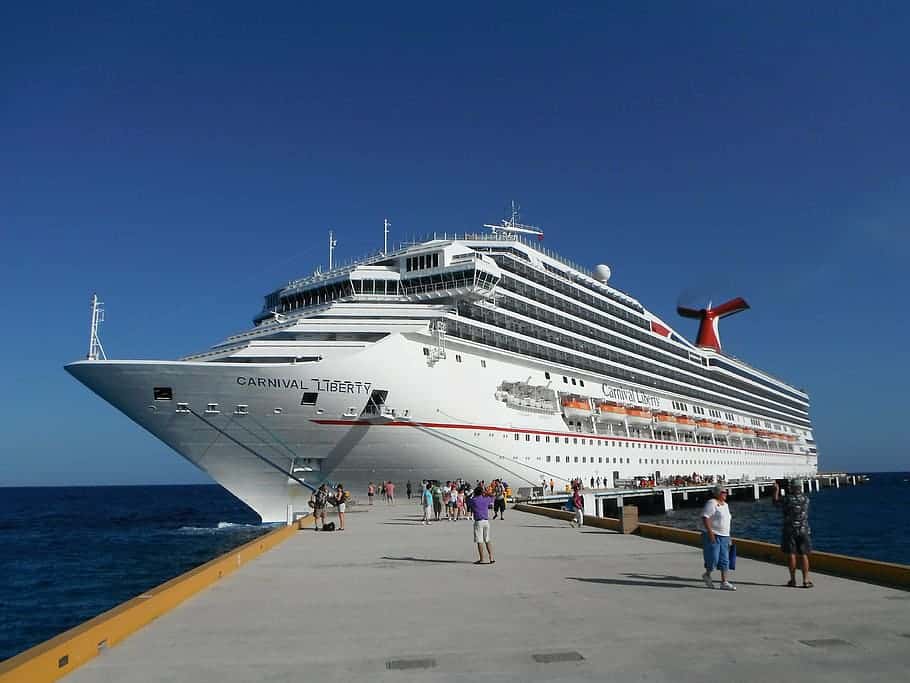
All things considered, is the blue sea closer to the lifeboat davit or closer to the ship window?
the ship window

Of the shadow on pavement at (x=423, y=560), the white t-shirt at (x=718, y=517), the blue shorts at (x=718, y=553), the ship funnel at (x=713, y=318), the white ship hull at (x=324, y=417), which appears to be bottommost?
the shadow on pavement at (x=423, y=560)

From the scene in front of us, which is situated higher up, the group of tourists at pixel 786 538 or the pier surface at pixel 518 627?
the group of tourists at pixel 786 538

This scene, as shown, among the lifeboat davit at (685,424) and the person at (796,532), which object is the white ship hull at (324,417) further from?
the lifeboat davit at (685,424)

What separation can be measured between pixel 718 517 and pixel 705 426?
58.0 metres

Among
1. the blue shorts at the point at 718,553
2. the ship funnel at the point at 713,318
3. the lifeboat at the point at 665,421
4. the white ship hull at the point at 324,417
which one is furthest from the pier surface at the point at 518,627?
the ship funnel at the point at 713,318

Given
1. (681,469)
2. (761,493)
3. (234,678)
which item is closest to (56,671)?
(234,678)

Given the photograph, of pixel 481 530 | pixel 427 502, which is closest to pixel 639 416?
pixel 427 502

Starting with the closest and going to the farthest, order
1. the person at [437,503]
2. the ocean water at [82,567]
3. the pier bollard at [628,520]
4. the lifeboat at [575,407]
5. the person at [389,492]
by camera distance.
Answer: the pier bollard at [628,520], the ocean water at [82,567], the person at [437,503], the person at [389,492], the lifeboat at [575,407]

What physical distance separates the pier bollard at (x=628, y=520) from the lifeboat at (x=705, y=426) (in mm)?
47216

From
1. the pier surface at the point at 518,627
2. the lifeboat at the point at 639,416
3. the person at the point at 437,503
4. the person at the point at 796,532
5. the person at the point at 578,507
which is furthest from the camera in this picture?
the lifeboat at the point at 639,416

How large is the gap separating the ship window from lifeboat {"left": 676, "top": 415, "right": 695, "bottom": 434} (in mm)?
42114

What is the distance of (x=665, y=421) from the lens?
54.4 m

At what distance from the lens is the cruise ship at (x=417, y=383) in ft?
88.7

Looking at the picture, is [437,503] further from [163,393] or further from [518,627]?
[518,627]
